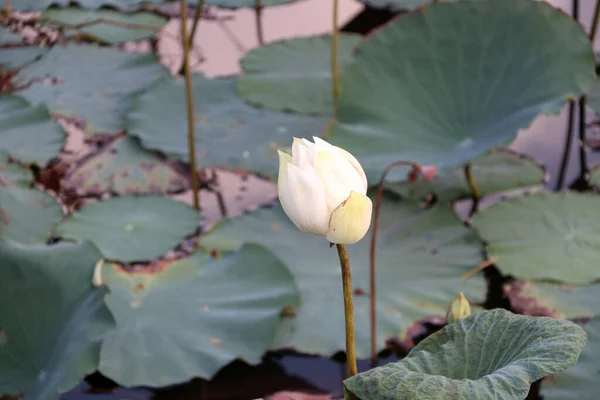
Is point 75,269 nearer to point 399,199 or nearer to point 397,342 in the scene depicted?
point 397,342

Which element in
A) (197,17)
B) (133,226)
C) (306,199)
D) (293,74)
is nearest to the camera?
(306,199)

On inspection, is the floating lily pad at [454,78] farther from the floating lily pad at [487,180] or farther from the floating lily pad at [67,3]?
the floating lily pad at [67,3]

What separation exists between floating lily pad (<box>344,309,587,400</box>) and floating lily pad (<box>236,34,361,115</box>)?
56.9 inches

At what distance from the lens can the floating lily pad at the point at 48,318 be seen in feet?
3.77

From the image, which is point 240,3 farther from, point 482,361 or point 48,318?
point 482,361

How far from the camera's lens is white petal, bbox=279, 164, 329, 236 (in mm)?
682

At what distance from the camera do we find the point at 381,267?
1588 mm

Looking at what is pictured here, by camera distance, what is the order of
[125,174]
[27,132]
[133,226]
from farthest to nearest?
1. [27,132]
2. [125,174]
3. [133,226]

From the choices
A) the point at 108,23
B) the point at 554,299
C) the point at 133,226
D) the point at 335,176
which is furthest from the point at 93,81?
the point at 335,176

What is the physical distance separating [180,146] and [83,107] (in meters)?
0.47

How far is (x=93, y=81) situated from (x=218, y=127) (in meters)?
0.58

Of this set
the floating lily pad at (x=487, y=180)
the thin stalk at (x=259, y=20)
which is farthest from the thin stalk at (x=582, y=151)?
the thin stalk at (x=259, y=20)

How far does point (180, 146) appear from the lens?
80.6 inches

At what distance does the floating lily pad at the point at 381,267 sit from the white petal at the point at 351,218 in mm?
716
